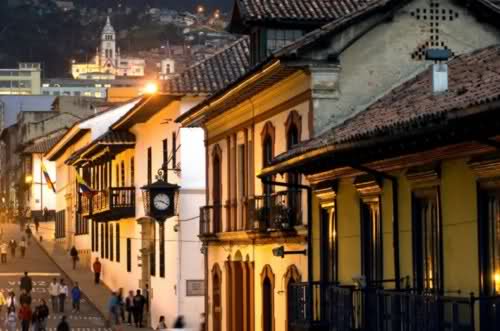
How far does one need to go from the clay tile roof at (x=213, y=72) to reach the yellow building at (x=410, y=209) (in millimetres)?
17775

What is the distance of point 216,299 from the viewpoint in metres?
42.6

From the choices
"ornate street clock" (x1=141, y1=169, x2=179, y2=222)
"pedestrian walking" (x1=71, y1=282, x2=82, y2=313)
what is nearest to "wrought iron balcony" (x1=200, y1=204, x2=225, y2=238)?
"ornate street clock" (x1=141, y1=169, x2=179, y2=222)

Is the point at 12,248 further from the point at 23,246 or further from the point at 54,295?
the point at 54,295

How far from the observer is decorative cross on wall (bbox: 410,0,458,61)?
102 ft

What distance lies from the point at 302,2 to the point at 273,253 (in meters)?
5.76

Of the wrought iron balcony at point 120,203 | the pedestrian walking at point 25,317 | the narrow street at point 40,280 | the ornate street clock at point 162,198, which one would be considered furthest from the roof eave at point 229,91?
the wrought iron balcony at point 120,203

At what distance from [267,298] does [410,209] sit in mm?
11589

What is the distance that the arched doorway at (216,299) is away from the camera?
42.1 metres

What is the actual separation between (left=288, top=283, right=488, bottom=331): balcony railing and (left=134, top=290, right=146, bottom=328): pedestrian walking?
2730 cm

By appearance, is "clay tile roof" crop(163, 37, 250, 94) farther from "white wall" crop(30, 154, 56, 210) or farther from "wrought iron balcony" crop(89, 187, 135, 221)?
"white wall" crop(30, 154, 56, 210)

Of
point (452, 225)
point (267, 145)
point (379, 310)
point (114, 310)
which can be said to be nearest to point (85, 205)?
point (114, 310)

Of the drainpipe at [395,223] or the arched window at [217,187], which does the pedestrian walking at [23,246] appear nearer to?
the arched window at [217,187]

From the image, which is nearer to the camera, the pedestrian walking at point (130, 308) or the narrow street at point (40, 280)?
the pedestrian walking at point (130, 308)

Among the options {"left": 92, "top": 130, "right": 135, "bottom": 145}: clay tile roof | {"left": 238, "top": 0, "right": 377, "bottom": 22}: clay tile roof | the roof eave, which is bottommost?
the roof eave
